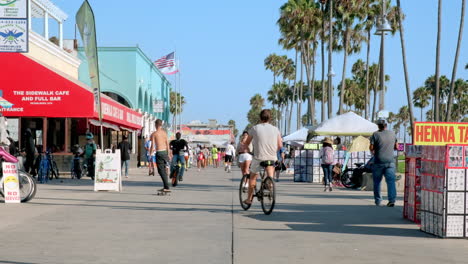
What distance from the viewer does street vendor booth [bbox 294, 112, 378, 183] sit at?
78.7 ft

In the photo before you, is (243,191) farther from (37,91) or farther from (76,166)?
(37,91)

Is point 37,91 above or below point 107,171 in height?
above

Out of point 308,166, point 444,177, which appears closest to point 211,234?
point 444,177

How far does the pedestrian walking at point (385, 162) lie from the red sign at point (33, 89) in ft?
49.0

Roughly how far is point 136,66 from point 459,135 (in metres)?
44.2

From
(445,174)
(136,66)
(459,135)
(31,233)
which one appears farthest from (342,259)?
(136,66)

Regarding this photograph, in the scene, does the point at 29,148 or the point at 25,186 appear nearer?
the point at 25,186

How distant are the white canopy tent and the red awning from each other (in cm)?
862

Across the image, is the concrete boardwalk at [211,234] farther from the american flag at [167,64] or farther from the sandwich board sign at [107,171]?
the american flag at [167,64]

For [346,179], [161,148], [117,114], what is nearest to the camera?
[161,148]

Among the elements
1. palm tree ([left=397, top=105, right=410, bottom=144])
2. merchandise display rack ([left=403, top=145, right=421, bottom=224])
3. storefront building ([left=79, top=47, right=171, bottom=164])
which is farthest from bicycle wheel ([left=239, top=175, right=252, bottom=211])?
palm tree ([left=397, top=105, right=410, bottom=144])

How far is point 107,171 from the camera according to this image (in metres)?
17.8

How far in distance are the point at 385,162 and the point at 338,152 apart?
10945mm

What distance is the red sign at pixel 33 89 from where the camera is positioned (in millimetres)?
26016
